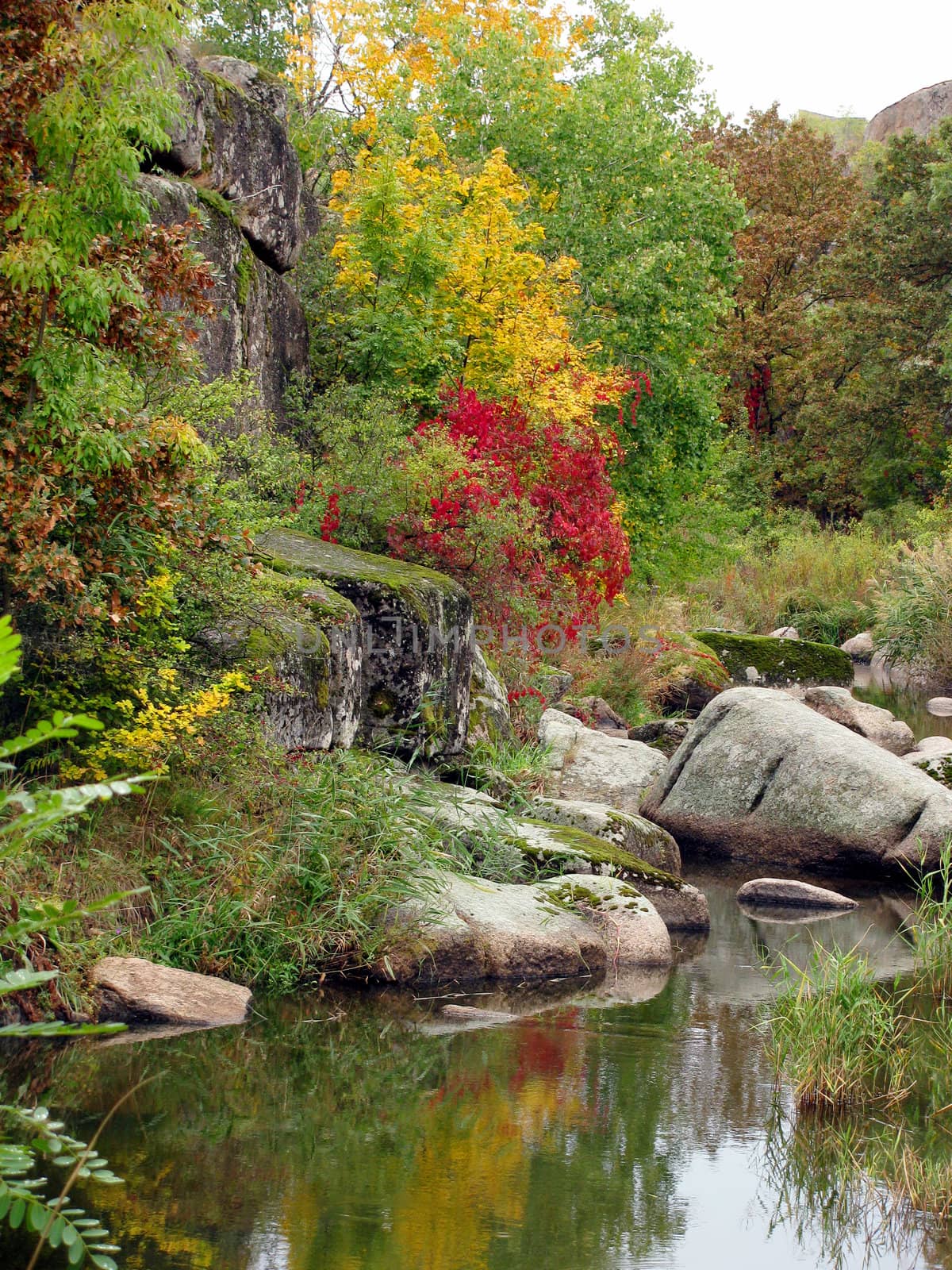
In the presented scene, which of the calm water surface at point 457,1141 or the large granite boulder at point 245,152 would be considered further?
the large granite boulder at point 245,152

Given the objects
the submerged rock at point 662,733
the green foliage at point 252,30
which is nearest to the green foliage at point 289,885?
the submerged rock at point 662,733

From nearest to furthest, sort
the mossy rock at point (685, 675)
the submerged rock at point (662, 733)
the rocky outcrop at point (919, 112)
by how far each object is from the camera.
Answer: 1. the submerged rock at point (662, 733)
2. the mossy rock at point (685, 675)
3. the rocky outcrop at point (919, 112)

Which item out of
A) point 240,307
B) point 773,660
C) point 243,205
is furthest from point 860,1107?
point 773,660

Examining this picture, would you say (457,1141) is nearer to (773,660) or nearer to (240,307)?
(240,307)

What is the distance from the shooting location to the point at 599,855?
9805 mm

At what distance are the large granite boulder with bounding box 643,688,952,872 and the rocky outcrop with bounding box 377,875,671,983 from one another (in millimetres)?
2888

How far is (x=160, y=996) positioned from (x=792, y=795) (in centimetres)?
644

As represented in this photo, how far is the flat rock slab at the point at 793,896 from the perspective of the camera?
34.8 feet

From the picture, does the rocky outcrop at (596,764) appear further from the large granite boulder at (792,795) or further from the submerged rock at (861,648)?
the submerged rock at (861,648)

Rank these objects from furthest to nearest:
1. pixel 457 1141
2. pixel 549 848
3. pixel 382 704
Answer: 1. pixel 382 704
2. pixel 549 848
3. pixel 457 1141

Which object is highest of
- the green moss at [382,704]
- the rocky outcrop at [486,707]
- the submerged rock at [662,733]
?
the green moss at [382,704]

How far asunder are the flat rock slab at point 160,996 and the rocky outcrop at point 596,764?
17.3ft

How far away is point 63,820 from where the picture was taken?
720cm

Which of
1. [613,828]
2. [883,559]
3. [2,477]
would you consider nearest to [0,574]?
[2,477]
